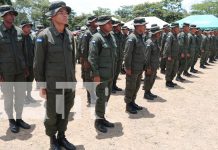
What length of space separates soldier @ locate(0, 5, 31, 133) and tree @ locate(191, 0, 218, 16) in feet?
187

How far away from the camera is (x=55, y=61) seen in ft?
14.1

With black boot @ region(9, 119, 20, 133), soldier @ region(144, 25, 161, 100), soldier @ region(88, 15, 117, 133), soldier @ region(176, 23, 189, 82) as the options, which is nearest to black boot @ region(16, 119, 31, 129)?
black boot @ region(9, 119, 20, 133)

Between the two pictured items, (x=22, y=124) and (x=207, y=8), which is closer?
(x=22, y=124)

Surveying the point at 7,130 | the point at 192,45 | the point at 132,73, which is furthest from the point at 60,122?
the point at 192,45

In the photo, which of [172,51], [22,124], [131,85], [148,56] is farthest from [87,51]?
[172,51]

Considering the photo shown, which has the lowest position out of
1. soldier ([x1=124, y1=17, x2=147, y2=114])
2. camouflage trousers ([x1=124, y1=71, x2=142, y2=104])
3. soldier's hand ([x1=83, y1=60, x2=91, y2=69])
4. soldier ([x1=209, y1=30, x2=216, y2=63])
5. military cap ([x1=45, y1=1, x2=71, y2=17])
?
soldier ([x1=209, y1=30, x2=216, y2=63])

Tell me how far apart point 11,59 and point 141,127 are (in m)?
2.83

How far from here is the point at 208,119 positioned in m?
6.59

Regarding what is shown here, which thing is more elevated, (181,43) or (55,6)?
(55,6)

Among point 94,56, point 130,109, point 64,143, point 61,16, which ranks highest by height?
point 61,16

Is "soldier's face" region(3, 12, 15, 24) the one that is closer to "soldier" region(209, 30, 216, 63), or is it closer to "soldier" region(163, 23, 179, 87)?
"soldier" region(163, 23, 179, 87)

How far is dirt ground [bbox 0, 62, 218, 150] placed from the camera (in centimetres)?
511

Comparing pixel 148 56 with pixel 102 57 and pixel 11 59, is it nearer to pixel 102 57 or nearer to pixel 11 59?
pixel 102 57

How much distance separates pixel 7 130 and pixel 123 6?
70.1 m
